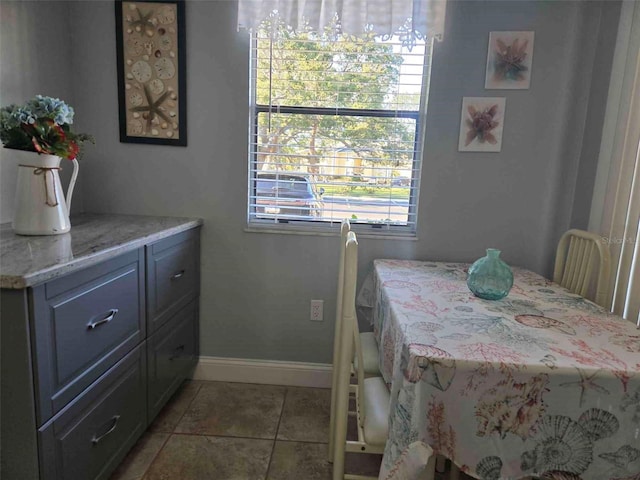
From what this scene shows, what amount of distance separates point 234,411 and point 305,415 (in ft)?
1.19

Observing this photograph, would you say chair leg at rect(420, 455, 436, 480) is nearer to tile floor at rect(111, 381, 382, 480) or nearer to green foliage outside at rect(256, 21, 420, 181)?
tile floor at rect(111, 381, 382, 480)

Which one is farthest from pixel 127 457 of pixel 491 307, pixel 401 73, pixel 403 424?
pixel 401 73

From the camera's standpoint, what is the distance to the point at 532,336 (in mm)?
1068

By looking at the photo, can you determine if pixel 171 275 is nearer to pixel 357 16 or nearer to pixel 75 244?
pixel 75 244

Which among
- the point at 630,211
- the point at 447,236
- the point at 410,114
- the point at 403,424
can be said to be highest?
the point at 410,114

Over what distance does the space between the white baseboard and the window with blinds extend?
81 cm

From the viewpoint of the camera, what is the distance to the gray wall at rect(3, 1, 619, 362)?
75.4 inches

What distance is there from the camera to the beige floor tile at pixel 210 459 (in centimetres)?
154

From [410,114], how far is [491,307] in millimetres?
1163

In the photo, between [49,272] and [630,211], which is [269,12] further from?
[630,211]

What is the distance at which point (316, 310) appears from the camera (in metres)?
2.18

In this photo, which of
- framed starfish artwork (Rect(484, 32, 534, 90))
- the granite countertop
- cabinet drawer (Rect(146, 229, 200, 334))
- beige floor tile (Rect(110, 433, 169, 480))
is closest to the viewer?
the granite countertop

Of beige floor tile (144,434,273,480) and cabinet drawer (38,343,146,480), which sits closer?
cabinet drawer (38,343,146,480)

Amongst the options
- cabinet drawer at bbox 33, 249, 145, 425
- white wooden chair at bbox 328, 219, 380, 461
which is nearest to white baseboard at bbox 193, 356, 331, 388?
white wooden chair at bbox 328, 219, 380, 461
